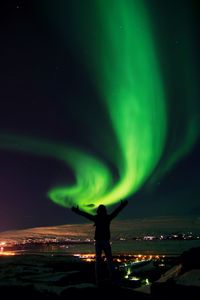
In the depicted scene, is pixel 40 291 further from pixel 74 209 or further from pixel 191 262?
pixel 191 262

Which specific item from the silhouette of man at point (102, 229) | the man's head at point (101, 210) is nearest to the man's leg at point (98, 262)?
the silhouette of man at point (102, 229)

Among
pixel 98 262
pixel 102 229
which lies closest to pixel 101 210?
pixel 102 229

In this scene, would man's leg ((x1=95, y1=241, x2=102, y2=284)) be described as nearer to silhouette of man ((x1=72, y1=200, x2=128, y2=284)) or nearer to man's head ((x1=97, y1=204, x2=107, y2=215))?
silhouette of man ((x1=72, y1=200, x2=128, y2=284))

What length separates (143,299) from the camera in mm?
8484

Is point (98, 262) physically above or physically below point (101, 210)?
below

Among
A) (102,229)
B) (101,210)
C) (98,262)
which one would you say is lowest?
(98,262)

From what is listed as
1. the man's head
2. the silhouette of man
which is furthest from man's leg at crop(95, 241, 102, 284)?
the man's head

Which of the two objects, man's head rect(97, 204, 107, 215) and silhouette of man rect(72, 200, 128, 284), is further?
man's head rect(97, 204, 107, 215)

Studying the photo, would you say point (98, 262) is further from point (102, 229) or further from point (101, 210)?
point (101, 210)

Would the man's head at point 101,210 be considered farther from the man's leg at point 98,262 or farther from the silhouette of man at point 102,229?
the man's leg at point 98,262

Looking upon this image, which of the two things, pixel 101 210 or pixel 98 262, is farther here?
pixel 101 210

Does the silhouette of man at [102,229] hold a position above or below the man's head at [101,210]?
below

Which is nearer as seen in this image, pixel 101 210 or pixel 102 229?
pixel 102 229

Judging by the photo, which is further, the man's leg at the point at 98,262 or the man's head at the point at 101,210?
the man's head at the point at 101,210
